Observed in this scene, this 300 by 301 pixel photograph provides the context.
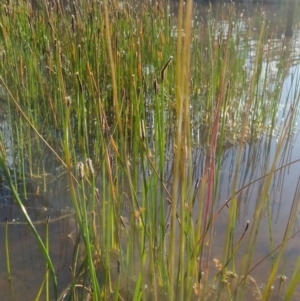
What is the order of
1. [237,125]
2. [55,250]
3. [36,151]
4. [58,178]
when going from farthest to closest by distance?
1. [237,125]
2. [36,151]
3. [58,178]
4. [55,250]

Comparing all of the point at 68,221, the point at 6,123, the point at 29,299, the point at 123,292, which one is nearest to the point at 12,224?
the point at 68,221

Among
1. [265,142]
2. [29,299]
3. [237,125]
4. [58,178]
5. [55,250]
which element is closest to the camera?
[29,299]

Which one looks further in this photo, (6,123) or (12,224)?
(6,123)

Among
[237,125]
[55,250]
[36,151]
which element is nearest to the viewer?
[55,250]

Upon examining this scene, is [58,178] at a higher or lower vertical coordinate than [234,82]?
lower

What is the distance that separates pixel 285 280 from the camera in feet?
4.21

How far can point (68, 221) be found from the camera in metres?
1.53

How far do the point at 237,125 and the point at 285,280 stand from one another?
1.18 m

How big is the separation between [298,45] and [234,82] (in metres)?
2.26

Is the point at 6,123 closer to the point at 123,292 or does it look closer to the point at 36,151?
the point at 36,151

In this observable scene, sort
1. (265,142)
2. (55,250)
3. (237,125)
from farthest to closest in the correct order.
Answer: (237,125), (265,142), (55,250)

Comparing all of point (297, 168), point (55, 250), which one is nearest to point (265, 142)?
point (297, 168)

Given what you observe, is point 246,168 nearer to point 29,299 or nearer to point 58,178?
point 58,178

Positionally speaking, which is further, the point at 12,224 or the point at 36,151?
the point at 36,151
